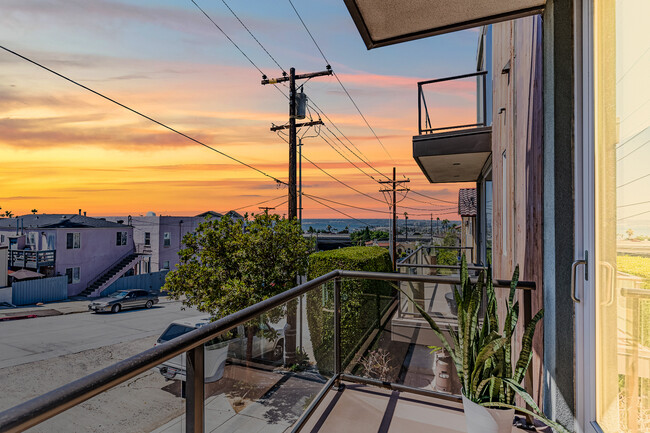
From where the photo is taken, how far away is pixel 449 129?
550 centimetres

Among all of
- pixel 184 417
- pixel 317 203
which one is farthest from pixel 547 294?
pixel 317 203

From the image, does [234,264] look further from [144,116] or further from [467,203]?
[467,203]

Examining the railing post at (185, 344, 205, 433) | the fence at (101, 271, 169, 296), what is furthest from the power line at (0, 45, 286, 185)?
the fence at (101, 271, 169, 296)

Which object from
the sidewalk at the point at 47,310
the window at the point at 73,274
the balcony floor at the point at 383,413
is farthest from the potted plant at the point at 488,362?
the window at the point at 73,274

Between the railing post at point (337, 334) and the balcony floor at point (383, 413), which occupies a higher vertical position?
the railing post at point (337, 334)

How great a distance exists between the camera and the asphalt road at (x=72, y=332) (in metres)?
14.4

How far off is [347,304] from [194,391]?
280cm

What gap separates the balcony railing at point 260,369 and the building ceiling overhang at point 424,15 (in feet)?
5.02

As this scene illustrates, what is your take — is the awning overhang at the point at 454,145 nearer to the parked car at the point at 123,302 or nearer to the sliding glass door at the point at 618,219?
the sliding glass door at the point at 618,219

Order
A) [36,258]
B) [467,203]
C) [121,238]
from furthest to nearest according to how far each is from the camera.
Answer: [121,238] < [36,258] < [467,203]

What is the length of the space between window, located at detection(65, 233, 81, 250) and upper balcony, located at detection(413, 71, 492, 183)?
28662 mm

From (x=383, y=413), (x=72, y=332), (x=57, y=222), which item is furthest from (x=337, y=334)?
(x=57, y=222)

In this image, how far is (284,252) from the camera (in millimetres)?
9039

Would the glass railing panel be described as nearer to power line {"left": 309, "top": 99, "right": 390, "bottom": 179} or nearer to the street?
the street
